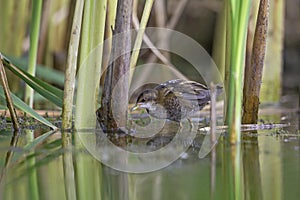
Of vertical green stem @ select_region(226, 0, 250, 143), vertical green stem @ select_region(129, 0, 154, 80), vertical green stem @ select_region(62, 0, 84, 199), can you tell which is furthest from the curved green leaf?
vertical green stem @ select_region(226, 0, 250, 143)

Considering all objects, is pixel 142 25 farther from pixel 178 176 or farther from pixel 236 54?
pixel 178 176

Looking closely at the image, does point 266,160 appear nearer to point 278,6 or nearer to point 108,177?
point 108,177

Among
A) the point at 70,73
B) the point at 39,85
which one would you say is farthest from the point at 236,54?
the point at 39,85

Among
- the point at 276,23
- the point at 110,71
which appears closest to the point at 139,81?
the point at 276,23

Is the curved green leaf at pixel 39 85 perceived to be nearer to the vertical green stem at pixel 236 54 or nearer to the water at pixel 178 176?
the water at pixel 178 176

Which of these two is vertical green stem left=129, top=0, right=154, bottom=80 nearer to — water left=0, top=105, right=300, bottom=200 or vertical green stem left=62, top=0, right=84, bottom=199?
vertical green stem left=62, top=0, right=84, bottom=199

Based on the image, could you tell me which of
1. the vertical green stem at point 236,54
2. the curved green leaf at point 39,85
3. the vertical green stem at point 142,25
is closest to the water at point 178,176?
the vertical green stem at point 236,54
